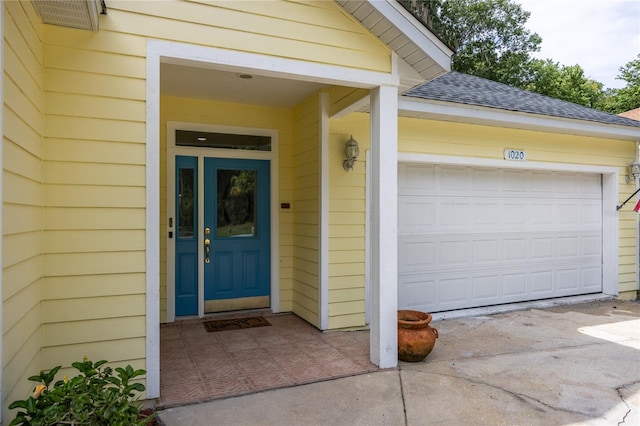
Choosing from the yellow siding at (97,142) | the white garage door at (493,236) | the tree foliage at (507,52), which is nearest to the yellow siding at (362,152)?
the white garage door at (493,236)

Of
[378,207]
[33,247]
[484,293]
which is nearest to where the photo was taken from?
[33,247]

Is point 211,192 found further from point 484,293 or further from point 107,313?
point 484,293

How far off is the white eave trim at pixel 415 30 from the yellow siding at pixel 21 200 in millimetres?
2279

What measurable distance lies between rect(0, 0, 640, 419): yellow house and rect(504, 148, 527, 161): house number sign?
3cm

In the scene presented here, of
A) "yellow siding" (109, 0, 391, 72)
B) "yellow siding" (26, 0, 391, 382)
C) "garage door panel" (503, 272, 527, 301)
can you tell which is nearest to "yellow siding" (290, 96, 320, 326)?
"yellow siding" (109, 0, 391, 72)

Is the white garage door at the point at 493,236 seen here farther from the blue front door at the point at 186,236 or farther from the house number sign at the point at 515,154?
the blue front door at the point at 186,236

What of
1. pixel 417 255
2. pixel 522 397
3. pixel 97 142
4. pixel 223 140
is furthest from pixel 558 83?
pixel 97 142

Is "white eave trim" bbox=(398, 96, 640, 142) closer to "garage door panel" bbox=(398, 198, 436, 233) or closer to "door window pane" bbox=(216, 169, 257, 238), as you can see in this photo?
"garage door panel" bbox=(398, 198, 436, 233)

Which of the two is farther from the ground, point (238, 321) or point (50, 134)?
point (50, 134)

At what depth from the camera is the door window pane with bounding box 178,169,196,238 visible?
495 cm

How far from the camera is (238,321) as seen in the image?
493 centimetres

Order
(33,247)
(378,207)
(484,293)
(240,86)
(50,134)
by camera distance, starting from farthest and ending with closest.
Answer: (484,293) < (240,86) < (378,207) < (50,134) < (33,247)

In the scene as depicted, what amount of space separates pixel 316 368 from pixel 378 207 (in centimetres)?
148

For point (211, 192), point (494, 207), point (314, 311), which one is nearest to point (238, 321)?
point (314, 311)
